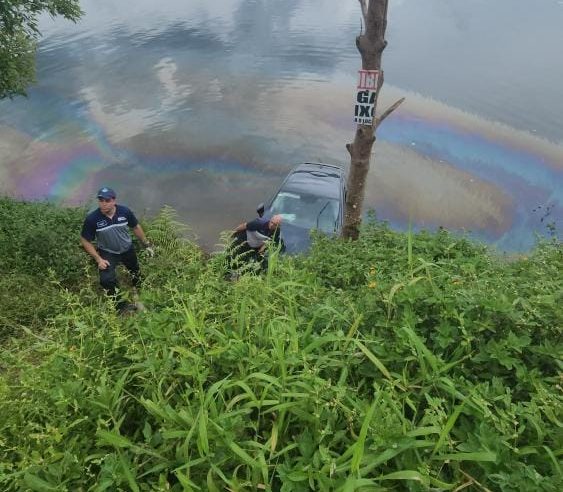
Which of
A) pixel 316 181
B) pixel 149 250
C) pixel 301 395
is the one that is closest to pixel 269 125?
pixel 316 181

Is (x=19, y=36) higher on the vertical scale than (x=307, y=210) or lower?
higher

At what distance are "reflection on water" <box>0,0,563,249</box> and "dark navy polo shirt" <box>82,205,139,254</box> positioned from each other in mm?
4193

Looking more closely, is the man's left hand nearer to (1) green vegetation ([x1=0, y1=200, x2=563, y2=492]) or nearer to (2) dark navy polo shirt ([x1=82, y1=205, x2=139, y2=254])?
(2) dark navy polo shirt ([x1=82, y1=205, x2=139, y2=254])

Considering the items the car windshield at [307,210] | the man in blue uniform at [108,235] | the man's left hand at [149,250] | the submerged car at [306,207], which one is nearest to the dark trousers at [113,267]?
the man in blue uniform at [108,235]

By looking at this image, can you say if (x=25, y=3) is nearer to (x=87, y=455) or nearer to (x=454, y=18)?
(x=87, y=455)

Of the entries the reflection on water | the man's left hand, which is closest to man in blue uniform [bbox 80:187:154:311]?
the man's left hand

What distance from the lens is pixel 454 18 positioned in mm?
35812

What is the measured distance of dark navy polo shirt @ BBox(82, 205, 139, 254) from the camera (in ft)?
18.3

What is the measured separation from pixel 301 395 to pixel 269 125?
48.3 ft

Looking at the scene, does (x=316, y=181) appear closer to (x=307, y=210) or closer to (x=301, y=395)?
(x=307, y=210)

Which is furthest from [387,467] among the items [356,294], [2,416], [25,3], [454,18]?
[454,18]

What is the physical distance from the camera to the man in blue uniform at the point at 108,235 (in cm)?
554

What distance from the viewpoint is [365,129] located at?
5.38 m

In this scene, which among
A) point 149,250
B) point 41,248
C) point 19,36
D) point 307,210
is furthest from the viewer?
point 307,210
